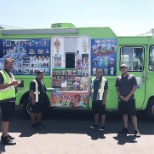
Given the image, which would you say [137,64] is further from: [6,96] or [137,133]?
[6,96]

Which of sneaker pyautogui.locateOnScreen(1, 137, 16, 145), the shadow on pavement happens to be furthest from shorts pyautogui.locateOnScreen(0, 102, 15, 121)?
the shadow on pavement

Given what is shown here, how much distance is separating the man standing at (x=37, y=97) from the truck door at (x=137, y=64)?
2.45m

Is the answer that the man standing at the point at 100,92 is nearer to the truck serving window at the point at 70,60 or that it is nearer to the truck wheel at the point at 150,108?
the truck serving window at the point at 70,60

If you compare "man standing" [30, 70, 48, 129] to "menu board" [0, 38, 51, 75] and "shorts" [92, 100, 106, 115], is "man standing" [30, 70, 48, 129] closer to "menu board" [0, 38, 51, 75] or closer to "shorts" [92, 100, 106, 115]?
"menu board" [0, 38, 51, 75]

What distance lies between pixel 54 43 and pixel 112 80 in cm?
206

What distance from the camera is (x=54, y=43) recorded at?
327 inches

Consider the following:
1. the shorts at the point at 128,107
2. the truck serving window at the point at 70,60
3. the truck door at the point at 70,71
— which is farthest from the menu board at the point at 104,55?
the shorts at the point at 128,107

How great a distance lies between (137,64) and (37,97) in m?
3.04

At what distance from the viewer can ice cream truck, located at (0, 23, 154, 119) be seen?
8.04m

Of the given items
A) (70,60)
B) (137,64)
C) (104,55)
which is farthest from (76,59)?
(137,64)

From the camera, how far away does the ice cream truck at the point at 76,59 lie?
8.04 m

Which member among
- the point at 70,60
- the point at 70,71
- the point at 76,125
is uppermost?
the point at 70,60

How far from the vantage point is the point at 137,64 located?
8047 mm

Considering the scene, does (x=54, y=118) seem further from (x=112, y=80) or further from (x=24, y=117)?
(x=112, y=80)
